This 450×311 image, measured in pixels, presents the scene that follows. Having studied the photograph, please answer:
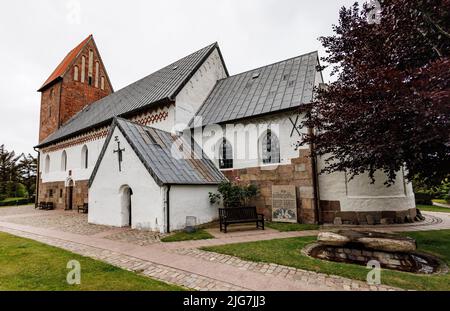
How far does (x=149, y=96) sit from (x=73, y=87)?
1446 cm

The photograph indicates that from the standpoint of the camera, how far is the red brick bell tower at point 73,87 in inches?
945

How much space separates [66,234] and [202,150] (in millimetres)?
7451

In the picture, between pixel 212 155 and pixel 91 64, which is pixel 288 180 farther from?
pixel 91 64

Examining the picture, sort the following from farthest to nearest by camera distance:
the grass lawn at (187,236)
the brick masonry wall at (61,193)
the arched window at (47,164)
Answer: the arched window at (47,164) → the brick masonry wall at (61,193) → the grass lawn at (187,236)

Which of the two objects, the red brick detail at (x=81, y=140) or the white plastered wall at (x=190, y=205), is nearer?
the white plastered wall at (x=190, y=205)

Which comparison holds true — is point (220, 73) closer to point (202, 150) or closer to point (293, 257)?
point (202, 150)

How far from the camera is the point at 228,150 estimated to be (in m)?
13.4

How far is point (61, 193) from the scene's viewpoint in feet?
69.1

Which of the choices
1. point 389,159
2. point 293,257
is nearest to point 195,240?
point 293,257

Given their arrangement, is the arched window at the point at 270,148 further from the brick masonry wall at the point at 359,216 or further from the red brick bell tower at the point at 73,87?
the red brick bell tower at the point at 73,87

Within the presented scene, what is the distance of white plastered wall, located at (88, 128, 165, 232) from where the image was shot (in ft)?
29.9

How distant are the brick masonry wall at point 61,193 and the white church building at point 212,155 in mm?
389

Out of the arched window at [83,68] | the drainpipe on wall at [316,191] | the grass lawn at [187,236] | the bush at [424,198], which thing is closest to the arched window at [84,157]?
the arched window at [83,68]
